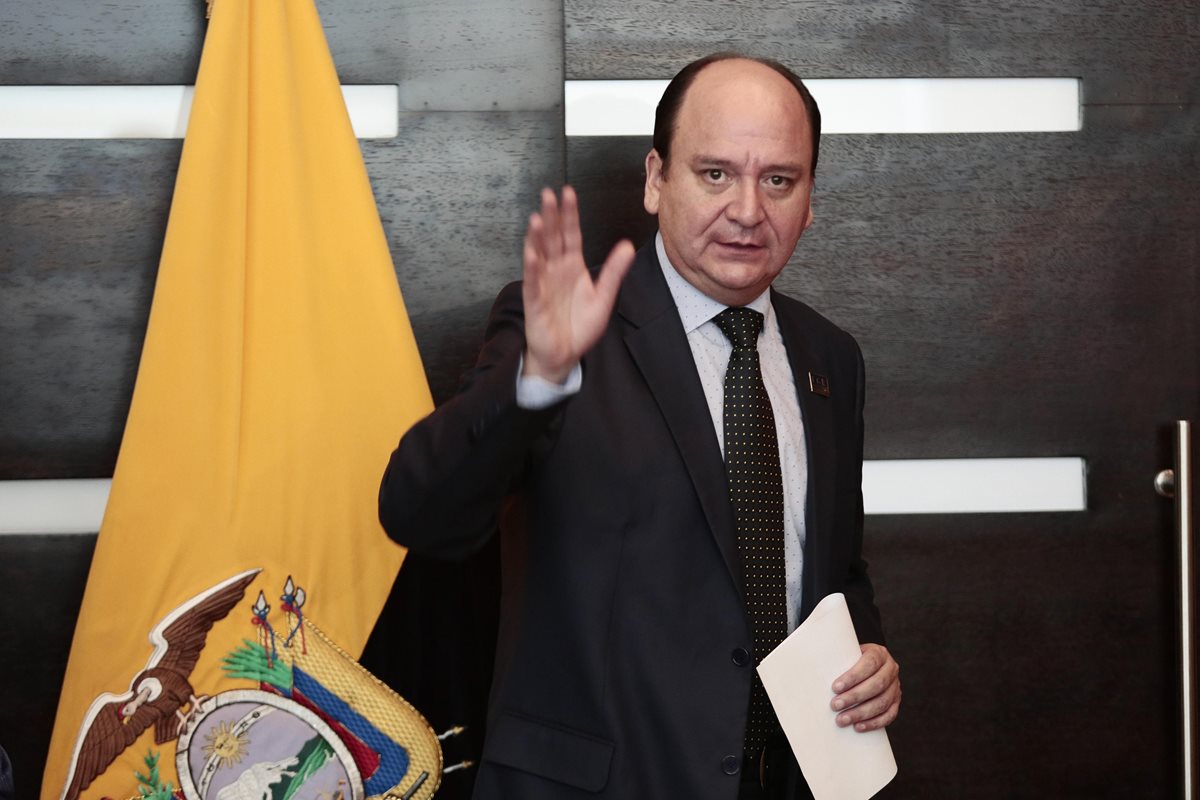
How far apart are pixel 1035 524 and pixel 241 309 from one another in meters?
1.54

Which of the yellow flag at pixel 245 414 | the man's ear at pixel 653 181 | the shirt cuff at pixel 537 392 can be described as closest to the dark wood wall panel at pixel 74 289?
the yellow flag at pixel 245 414

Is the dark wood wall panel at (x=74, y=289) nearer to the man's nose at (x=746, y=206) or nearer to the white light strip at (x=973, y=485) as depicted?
the man's nose at (x=746, y=206)

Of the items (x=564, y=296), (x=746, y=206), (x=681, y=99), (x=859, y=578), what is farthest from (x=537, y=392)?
(x=859, y=578)

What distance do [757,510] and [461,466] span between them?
0.48 meters

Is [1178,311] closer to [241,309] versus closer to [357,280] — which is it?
[357,280]

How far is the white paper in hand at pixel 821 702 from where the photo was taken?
155cm

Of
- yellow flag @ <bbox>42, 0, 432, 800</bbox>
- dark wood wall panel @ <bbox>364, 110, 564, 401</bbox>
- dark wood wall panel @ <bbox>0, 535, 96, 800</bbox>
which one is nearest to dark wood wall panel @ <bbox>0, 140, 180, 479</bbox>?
dark wood wall panel @ <bbox>0, 535, 96, 800</bbox>

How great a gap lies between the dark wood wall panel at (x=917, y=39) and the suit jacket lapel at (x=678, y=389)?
698 millimetres

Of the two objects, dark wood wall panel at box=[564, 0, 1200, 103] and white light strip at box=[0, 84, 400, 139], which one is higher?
dark wood wall panel at box=[564, 0, 1200, 103]

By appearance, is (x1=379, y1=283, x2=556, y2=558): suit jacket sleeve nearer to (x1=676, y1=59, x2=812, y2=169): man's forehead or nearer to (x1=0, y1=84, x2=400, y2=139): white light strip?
(x1=676, y1=59, x2=812, y2=169): man's forehead

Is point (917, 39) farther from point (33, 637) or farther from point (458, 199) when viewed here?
point (33, 637)

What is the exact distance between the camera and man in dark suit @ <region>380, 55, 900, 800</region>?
145cm

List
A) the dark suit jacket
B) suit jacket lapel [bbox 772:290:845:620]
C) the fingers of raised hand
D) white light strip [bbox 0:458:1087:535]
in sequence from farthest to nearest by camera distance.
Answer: white light strip [bbox 0:458:1087:535], suit jacket lapel [bbox 772:290:845:620], the dark suit jacket, the fingers of raised hand

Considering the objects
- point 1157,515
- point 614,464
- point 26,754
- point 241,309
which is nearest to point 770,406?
point 614,464
